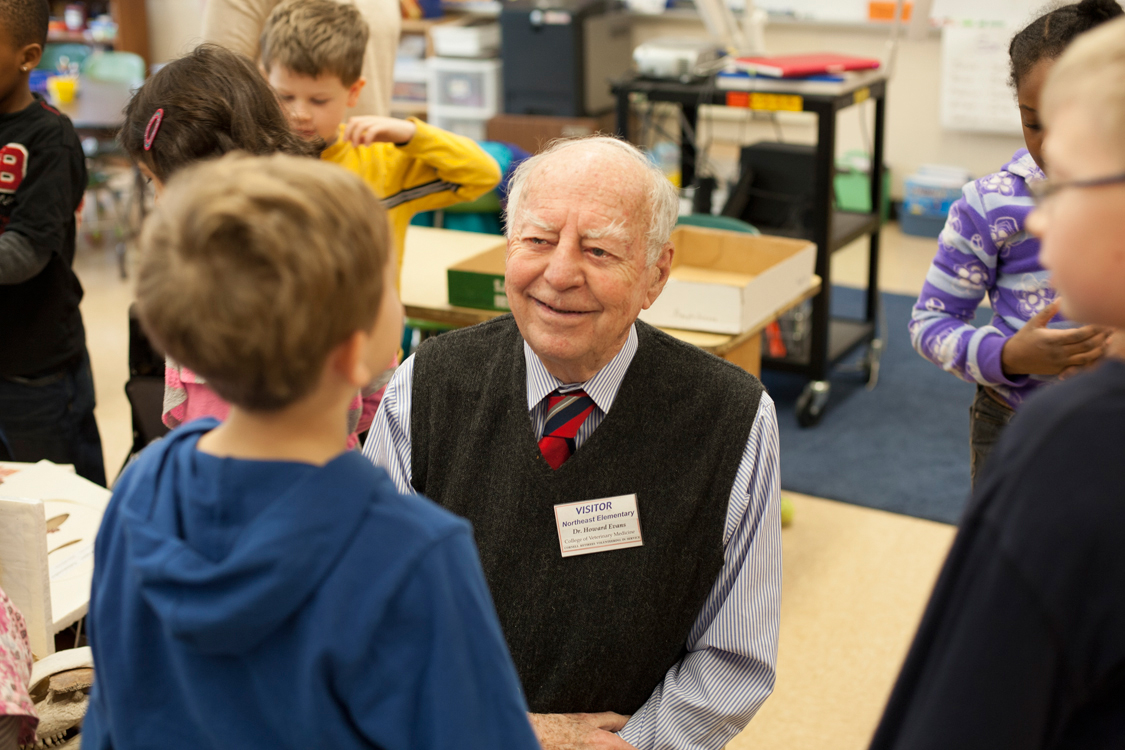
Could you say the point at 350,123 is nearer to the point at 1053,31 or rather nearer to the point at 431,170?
the point at 431,170

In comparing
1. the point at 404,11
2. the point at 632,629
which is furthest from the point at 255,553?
the point at 404,11

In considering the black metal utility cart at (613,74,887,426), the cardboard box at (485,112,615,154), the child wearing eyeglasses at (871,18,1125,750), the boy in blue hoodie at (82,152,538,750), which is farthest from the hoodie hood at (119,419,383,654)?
the cardboard box at (485,112,615,154)

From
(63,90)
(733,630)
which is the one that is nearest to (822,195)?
(733,630)

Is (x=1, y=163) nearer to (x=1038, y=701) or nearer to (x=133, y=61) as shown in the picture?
(x=1038, y=701)

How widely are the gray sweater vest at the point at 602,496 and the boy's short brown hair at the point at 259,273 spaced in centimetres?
64

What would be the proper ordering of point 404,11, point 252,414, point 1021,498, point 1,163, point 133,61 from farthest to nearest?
1. point 404,11
2. point 133,61
3. point 1,163
4. point 252,414
5. point 1021,498

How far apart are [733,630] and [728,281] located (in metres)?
1.70

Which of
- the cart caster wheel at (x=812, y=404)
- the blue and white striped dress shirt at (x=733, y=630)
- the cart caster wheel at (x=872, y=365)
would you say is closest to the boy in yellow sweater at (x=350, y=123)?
the blue and white striped dress shirt at (x=733, y=630)

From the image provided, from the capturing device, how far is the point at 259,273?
65cm

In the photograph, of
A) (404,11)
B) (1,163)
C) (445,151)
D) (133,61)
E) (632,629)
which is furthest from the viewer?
(404,11)

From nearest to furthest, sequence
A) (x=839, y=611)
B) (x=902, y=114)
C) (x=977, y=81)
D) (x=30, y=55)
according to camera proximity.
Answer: (x=30, y=55)
(x=839, y=611)
(x=977, y=81)
(x=902, y=114)

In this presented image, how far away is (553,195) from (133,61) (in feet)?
19.2

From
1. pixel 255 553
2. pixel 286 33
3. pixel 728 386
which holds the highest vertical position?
pixel 286 33

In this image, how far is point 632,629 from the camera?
1.29m
